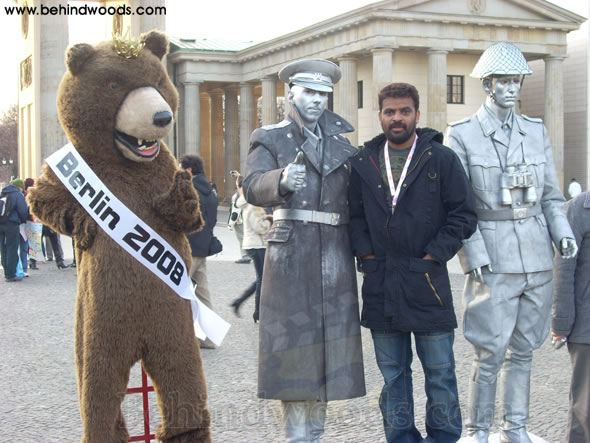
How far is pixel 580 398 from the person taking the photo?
4766 millimetres

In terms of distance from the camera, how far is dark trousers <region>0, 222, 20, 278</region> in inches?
598

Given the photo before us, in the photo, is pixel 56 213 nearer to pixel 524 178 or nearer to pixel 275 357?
pixel 275 357

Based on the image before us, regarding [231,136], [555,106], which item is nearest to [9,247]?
[555,106]

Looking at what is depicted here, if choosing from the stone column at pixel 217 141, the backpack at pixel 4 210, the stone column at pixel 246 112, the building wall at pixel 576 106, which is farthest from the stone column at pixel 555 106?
the backpack at pixel 4 210

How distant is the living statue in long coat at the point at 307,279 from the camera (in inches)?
177

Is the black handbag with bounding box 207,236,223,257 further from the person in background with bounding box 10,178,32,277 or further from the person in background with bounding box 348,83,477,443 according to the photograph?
the person in background with bounding box 10,178,32,277

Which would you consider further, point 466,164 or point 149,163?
point 466,164

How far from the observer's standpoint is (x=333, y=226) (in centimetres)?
461

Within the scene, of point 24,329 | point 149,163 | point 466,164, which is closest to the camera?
point 149,163

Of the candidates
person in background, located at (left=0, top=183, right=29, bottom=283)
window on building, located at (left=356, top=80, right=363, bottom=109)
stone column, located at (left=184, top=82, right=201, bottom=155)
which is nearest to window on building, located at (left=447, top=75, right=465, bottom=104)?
window on building, located at (left=356, top=80, right=363, bottom=109)

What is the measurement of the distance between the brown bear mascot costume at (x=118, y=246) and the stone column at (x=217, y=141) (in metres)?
50.4

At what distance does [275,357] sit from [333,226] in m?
0.79

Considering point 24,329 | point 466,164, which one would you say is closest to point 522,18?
point 24,329

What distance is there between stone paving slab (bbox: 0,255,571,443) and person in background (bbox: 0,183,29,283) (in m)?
4.23
